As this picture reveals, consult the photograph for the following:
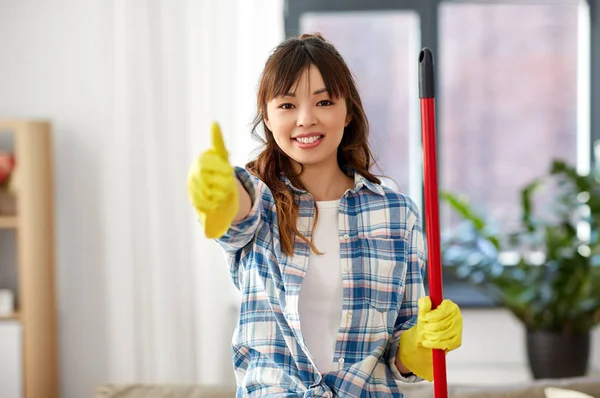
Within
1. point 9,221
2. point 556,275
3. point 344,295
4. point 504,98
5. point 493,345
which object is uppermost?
Answer: point 504,98

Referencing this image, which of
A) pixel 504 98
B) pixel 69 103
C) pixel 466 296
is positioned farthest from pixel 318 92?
pixel 504 98

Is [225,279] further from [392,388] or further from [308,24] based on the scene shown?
[392,388]

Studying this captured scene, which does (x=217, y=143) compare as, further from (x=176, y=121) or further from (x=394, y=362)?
(x=176, y=121)

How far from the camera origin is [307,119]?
4.84ft

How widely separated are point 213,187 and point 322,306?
0.39 metres

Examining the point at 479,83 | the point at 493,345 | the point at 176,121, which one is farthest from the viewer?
the point at 479,83

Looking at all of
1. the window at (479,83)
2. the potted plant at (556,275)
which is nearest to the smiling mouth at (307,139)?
the potted plant at (556,275)

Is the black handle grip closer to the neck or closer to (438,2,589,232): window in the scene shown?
the neck

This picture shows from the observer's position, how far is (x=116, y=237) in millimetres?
3240

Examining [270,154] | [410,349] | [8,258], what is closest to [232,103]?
[8,258]

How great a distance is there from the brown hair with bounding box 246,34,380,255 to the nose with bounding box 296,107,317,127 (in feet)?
0.15

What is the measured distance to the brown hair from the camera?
4.90 ft

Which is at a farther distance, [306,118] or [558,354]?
[558,354]

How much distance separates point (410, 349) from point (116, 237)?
6.44 feet
